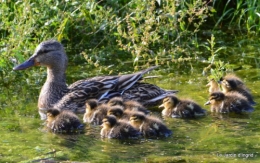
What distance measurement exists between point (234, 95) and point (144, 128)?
1303mm

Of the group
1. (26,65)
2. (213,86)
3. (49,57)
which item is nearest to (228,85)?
(213,86)

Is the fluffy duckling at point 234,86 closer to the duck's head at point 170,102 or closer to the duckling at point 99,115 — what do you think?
the duck's head at point 170,102

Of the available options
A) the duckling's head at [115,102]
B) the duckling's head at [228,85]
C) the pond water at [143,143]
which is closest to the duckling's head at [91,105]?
the duckling's head at [115,102]

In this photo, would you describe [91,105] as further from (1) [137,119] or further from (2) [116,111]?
(1) [137,119]

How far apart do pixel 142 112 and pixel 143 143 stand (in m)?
0.65

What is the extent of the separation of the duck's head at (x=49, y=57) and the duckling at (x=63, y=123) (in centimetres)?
145

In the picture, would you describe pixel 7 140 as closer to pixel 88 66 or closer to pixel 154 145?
pixel 154 145

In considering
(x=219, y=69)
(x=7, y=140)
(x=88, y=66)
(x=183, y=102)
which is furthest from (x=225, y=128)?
(x=88, y=66)

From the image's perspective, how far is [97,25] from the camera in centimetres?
1001

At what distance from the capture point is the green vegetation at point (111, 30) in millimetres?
8945

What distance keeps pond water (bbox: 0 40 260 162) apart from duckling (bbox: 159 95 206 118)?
84 mm

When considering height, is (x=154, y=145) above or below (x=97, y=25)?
below

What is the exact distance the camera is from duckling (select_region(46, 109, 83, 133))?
7062 mm

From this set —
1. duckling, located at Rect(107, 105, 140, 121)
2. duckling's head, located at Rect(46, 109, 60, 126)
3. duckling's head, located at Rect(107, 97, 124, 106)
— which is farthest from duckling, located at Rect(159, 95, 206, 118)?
duckling's head, located at Rect(46, 109, 60, 126)
